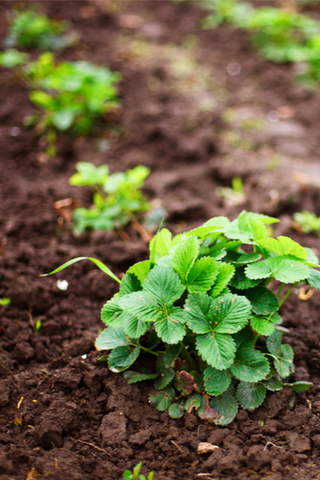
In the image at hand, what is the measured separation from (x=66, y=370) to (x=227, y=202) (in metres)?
1.67

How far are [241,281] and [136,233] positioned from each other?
1194 millimetres

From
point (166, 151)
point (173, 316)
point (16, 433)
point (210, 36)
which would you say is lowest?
point (16, 433)

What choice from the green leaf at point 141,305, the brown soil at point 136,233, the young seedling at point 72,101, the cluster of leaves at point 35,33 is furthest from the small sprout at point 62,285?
the cluster of leaves at point 35,33

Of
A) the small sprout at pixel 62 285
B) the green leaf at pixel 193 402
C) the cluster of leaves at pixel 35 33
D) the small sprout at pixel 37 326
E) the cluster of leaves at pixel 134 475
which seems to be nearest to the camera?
the cluster of leaves at pixel 134 475

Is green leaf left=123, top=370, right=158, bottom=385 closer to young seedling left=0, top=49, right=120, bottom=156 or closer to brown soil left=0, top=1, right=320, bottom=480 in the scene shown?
brown soil left=0, top=1, right=320, bottom=480

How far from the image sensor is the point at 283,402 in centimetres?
150

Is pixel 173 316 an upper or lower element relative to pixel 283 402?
upper

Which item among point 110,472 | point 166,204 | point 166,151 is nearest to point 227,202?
point 166,204

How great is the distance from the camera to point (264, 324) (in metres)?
1.35

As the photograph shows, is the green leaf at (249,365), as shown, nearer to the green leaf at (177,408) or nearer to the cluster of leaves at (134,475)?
the green leaf at (177,408)

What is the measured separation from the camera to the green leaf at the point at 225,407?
1.41m

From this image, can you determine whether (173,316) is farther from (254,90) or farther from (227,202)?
(254,90)

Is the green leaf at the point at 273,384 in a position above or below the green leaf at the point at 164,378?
above

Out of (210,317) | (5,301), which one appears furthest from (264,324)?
(5,301)
